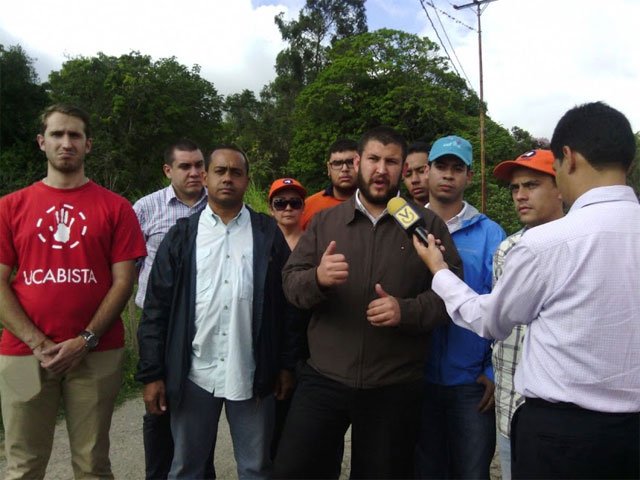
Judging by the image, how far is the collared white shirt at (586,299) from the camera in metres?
1.79

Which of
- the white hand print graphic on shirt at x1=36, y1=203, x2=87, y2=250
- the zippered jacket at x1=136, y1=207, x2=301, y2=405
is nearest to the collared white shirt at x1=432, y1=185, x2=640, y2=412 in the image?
the zippered jacket at x1=136, y1=207, x2=301, y2=405

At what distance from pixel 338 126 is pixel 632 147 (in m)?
28.4

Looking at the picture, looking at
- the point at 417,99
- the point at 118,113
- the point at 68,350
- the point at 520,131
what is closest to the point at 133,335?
the point at 68,350

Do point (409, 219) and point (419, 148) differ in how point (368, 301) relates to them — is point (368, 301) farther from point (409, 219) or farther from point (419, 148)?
point (419, 148)

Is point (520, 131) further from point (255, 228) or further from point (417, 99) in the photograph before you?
point (255, 228)

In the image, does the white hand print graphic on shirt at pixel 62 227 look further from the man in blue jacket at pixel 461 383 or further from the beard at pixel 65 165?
the man in blue jacket at pixel 461 383

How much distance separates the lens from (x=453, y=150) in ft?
10.6

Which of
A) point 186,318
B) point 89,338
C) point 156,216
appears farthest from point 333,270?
point 156,216

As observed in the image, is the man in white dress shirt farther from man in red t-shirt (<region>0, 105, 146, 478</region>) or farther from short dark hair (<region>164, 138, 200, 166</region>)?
short dark hair (<region>164, 138, 200, 166</region>)

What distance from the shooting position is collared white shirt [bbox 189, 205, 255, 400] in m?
2.92

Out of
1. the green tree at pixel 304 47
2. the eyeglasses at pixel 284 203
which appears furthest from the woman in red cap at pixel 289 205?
the green tree at pixel 304 47

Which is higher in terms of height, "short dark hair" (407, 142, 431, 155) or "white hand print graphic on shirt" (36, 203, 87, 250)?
"short dark hair" (407, 142, 431, 155)

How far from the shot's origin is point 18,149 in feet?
96.3

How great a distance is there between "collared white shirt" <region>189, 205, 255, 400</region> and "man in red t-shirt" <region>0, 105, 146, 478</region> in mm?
531
